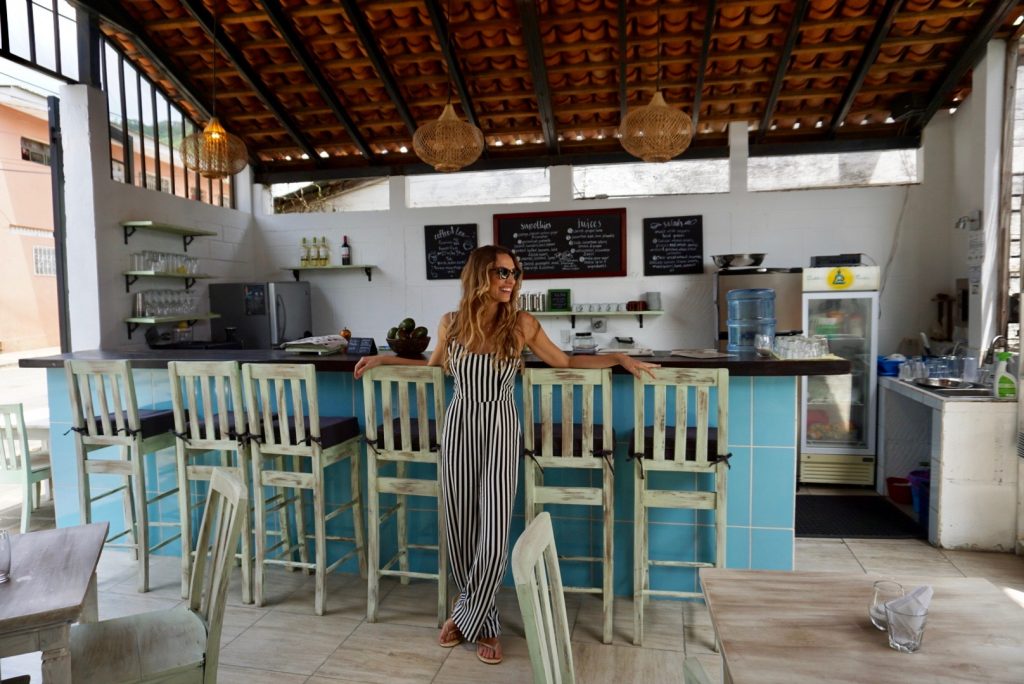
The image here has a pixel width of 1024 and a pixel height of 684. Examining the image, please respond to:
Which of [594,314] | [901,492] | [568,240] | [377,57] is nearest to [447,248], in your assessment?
[568,240]

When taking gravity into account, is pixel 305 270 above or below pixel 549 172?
below

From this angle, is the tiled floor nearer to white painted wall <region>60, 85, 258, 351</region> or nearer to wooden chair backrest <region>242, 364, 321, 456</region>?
wooden chair backrest <region>242, 364, 321, 456</region>

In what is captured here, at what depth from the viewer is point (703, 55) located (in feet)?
16.1

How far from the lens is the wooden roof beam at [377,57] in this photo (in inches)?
188

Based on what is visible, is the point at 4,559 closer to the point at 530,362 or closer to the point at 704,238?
the point at 530,362

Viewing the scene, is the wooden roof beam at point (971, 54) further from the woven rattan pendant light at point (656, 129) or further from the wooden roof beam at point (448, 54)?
the wooden roof beam at point (448, 54)

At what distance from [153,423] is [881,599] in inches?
136

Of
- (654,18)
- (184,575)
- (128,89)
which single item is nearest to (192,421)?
(184,575)

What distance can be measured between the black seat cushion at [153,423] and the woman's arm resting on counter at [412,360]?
4.18ft

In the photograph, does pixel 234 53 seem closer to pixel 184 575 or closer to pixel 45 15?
pixel 45 15

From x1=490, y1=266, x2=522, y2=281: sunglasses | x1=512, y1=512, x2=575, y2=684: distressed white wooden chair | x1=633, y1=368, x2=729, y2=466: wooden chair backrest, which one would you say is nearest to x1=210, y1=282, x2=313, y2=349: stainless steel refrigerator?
x1=490, y1=266, x2=522, y2=281: sunglasses

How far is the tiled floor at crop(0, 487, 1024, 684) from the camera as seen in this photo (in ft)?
8.63

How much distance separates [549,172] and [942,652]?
5538mm

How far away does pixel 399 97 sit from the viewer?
18.5 ft
